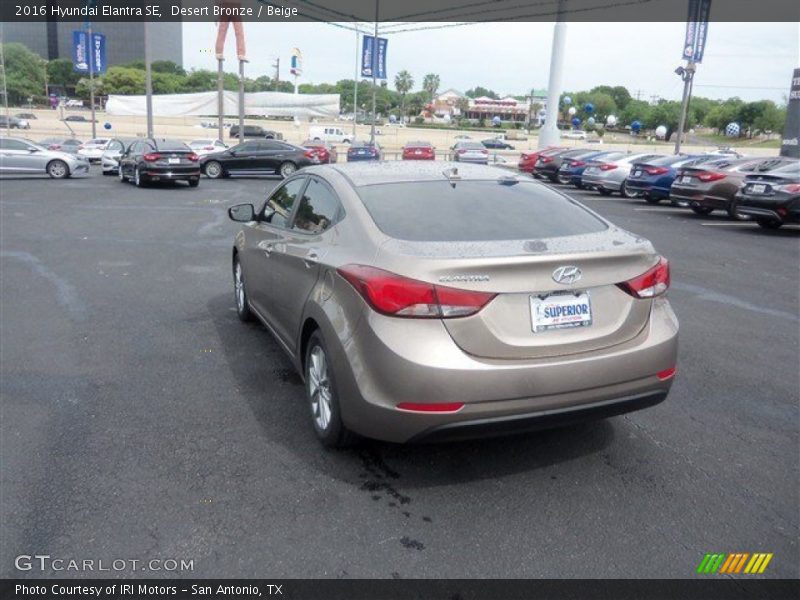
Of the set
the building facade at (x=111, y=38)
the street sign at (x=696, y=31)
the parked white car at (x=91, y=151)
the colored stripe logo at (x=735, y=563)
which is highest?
the building facade at (x=111, y=38)

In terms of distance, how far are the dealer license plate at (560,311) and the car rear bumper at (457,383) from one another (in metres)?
0.16

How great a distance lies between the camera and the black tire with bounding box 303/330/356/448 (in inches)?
146

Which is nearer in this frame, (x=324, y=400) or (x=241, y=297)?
(x=324, y=400)

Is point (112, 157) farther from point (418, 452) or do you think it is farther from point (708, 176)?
point (418, 452)

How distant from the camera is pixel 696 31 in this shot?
33031mm

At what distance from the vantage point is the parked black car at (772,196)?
13266mm

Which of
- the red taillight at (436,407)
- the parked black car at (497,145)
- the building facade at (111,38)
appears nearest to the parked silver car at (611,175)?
the red taillight at (436,407)

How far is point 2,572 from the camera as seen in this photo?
2.89 meters

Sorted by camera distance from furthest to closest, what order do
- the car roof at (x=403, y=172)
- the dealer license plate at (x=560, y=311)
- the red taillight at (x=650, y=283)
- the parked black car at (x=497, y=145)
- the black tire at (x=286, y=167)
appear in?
the parked black car at (x=497, y=145) < the black tire at (x=286, y=167) < the car roof at (x=403, y=172) < the red taillight at (x=650, y=283) < the dealer license plate at (x=560, y=311)

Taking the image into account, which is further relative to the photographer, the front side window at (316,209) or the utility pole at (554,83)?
the utility pole at (554,83)

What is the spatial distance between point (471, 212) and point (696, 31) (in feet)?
113

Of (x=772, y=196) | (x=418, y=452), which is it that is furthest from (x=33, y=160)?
(x=418, y=452)
